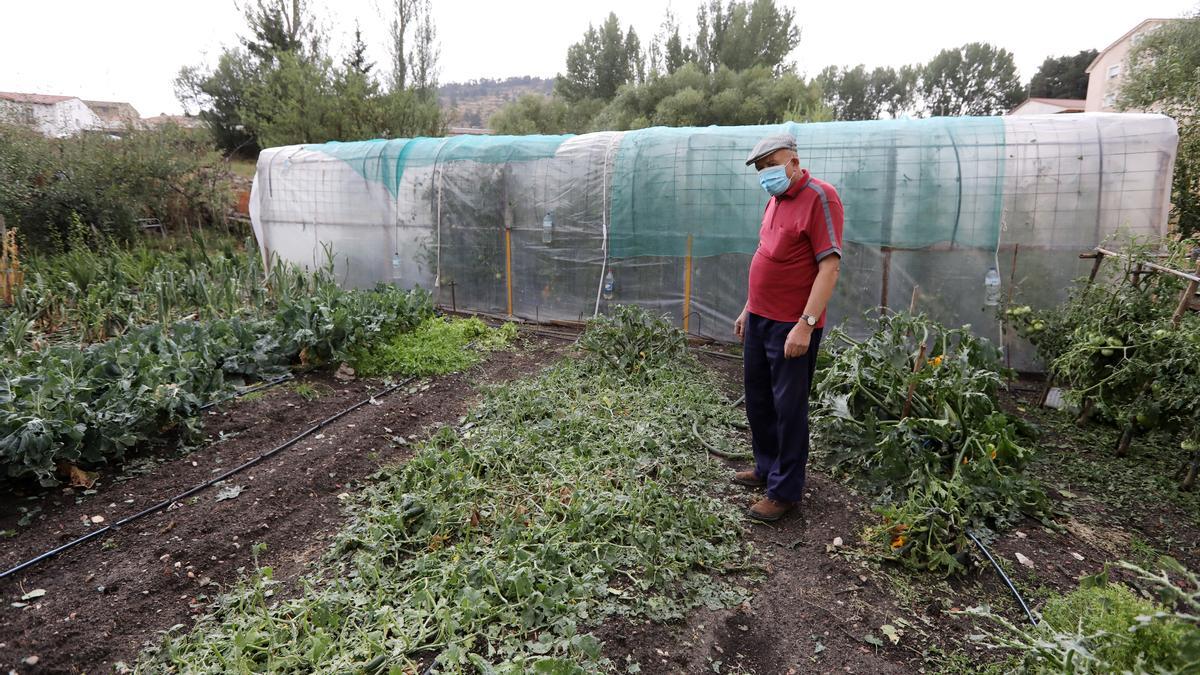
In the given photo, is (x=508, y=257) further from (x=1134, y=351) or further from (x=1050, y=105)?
(x=1050, y=105)

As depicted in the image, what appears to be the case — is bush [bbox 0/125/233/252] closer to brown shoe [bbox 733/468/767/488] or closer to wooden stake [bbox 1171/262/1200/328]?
brown shoe [bbox 733/468/767/488]

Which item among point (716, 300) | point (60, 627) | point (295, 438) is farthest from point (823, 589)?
point (716, 300)

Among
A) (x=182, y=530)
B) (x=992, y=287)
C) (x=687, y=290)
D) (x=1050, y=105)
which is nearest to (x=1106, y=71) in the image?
(x=1050, y=105)

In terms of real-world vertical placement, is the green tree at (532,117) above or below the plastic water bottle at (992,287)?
above

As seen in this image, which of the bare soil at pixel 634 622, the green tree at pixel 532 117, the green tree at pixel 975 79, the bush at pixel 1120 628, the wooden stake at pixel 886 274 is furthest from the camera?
the green tree at pixel 975 79

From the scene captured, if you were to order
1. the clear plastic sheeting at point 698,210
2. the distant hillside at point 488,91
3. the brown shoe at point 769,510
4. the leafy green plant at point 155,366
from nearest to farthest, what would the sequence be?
the brown shoe at point 769,510 → the leafy green plant at point 155,366 → the clear plastic sheeting at point 698,210 → the distant hillside at point 488,91

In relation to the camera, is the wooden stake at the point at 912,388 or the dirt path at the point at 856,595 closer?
the dirt path at the point at 856,595

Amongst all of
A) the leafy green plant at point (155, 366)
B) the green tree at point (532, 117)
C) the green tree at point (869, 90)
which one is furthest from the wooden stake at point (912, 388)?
the green tree at point (869, 90)

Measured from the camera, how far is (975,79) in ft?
120

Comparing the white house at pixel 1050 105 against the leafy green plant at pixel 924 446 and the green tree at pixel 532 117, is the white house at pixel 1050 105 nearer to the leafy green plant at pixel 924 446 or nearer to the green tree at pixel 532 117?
the green tree at pixel 532 117

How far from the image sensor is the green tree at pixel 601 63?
84.7 ft

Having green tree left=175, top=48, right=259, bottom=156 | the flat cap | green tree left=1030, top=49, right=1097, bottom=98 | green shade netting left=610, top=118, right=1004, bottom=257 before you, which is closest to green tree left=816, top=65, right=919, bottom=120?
green tree left=1030, top=49, right=1097, bottom=98

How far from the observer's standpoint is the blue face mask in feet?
9.00

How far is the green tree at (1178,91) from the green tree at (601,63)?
18.8m
